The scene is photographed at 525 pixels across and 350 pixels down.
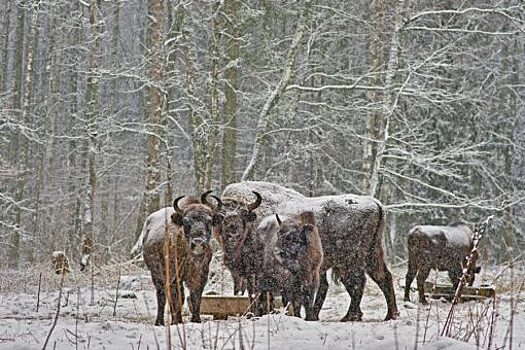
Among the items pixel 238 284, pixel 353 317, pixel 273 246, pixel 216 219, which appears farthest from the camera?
pixel 238 284

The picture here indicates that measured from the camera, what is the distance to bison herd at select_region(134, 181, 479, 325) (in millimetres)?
9055

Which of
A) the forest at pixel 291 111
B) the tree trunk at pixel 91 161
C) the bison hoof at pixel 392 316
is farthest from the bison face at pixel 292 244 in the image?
the tree trunk at pixel 91 161

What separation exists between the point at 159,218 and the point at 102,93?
2718 cm

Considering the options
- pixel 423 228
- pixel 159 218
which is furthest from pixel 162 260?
pixel 423 228

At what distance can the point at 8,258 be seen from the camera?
83.5 feet

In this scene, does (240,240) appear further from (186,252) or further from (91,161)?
(91,161)

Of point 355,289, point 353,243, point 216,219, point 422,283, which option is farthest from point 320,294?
point 422,283

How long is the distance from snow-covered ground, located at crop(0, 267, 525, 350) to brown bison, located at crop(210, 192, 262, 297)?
1381mm

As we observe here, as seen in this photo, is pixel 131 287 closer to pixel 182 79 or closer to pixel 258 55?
pixel 182 79

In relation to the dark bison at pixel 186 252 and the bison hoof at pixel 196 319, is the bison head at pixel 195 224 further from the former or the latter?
the bison hoof at pixel 196 319

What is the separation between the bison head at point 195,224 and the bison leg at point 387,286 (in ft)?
9.88

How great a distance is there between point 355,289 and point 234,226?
2073 mm

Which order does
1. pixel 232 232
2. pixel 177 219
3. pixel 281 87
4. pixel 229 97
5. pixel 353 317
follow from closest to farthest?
pixel 177 219
pixel 232 232
pixel 353 317
pixel 281 87
pixel 229 97

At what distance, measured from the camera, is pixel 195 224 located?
896 cm
